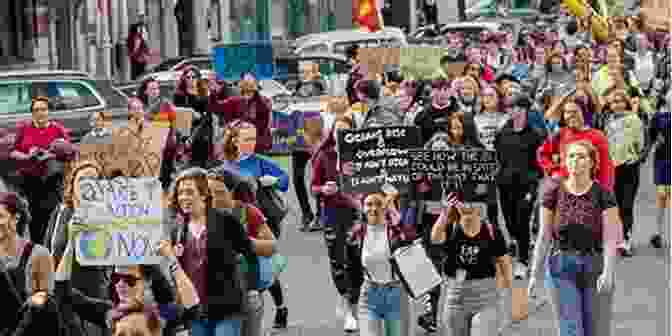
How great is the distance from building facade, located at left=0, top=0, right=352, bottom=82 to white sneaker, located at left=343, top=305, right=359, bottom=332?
22.6 metres

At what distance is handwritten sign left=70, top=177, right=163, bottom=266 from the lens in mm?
10344

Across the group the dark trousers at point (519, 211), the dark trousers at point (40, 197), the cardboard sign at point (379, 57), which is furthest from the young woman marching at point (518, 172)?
the cardboard sign at point (379, 57)

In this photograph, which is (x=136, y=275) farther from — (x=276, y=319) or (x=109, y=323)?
(x=276, y=319)

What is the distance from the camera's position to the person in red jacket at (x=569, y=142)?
12.5 m

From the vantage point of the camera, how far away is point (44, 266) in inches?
386

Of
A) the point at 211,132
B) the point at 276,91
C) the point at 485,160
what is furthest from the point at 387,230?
the point at 276,91

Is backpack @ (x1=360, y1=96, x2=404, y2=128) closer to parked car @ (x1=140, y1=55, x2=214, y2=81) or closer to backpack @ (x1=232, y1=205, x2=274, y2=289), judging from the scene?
backpack @ (x1=232, y1=205, x2=274, y2=289)

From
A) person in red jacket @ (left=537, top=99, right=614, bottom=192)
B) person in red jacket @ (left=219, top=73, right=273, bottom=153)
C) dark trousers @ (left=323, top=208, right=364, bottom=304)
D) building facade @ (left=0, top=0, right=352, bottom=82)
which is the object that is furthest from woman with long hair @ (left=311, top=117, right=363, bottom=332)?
building facade @ (left=0, top=0, right=352, bottom=82)

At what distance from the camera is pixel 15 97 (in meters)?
23.6

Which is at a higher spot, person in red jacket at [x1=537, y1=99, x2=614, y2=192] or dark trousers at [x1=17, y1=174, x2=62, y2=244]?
person in red jacket at [x1=537, y1=99, x2=614, y2=192]

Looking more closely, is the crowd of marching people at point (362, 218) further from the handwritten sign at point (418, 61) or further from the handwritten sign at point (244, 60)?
the handwritten sign at point (418, 61)

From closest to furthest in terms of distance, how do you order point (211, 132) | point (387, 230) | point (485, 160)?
1. point (387, 230)
2. point (485, 160)
3. point (211, 132)

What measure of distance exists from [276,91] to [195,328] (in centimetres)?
1756

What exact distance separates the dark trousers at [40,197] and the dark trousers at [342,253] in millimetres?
3035
